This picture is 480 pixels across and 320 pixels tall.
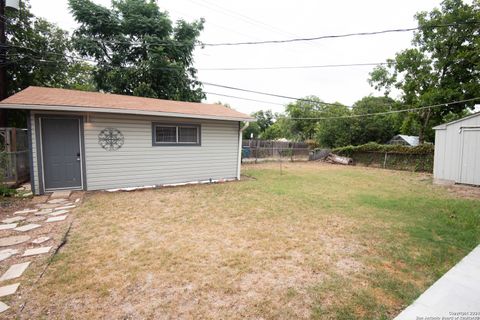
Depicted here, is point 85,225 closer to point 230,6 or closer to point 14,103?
point 14,103

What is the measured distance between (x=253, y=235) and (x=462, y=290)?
2.52 metres

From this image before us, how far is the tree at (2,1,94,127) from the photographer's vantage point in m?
11.4

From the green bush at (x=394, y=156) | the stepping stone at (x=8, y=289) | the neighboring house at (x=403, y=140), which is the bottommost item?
the stepping stone at (x=8, y=289)

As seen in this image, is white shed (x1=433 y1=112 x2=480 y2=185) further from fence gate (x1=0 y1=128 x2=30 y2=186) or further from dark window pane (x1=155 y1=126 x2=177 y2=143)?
fence gate (x1=0 y1=128 x2=30 y2=186)

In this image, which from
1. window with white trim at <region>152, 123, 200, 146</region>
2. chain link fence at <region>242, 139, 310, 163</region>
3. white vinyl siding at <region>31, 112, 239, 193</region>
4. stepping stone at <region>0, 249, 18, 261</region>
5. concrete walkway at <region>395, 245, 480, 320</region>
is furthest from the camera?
chain link fence at <region>242, 139, 310, 163</region>

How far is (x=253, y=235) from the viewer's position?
3859 millimetres

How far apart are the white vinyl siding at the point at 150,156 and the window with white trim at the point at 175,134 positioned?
11 centimetres

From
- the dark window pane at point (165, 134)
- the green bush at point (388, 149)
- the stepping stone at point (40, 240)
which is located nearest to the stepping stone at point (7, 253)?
the stepping stone at point (40, 240)

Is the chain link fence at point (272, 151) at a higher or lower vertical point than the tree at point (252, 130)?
lower

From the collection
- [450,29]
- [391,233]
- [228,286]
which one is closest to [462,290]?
[391,233]

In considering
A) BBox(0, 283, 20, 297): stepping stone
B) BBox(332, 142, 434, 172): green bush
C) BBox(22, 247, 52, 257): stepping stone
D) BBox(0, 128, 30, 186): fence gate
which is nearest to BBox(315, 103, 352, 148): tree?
BBox(332, 142, 434, 172): green bush

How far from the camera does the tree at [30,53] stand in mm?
11383

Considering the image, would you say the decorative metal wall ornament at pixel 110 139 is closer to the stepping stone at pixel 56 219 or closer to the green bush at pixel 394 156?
the stepping stone at pixel 56 219

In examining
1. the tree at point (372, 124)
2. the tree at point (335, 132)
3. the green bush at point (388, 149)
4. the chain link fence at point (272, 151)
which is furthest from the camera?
the tree at point (372, 124)
